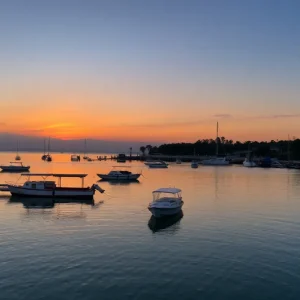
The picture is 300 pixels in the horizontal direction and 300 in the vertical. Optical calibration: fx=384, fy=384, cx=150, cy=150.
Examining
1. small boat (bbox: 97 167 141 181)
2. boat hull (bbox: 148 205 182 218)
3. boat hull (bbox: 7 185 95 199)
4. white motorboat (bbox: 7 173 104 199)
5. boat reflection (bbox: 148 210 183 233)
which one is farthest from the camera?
small boat (bbox: 97 167 141 181)

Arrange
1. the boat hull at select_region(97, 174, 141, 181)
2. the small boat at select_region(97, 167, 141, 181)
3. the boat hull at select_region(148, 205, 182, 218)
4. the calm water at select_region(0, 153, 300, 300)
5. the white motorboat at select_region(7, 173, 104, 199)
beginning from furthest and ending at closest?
the small boat at select_region(97, 167, 141, 181), the boat hull at select_region(97, 174, 141, 181), the white motorboat at select_region(7, 173, 104, 199), the boat hull at select_region(148, 205, 182, 218), the calm water at select_region(0, 153, 300, 300)

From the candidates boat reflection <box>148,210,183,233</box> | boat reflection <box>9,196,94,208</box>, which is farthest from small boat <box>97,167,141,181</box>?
boat reflection <box>148,210,183,233</box>

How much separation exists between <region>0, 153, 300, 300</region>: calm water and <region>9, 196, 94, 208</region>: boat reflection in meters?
5.01

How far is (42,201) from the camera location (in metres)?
58.1

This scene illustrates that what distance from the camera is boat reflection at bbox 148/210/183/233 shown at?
37219mm

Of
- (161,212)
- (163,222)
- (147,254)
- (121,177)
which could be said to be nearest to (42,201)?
(161,212)

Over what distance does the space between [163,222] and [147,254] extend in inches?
483

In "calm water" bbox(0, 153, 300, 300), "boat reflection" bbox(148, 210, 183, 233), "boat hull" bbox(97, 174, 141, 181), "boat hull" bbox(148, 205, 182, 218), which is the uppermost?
"boat hull" bbox(97, 174, 141, 181)

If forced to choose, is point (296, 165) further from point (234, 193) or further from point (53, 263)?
point (53, 263)

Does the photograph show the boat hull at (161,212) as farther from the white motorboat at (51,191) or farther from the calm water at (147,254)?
the white motorboat at (51,191)

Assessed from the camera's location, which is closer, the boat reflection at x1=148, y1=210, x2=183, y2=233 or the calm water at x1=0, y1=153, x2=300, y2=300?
the calm water at x1=0, y1=153, x2=300, y2=300

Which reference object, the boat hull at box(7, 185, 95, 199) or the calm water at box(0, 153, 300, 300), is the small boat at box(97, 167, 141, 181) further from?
the calm water at box(0, 153, 300, 300)

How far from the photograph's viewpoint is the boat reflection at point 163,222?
122 ft

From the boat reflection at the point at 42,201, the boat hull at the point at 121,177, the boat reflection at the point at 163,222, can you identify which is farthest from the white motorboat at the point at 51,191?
the boat hull at the point at 121,177
